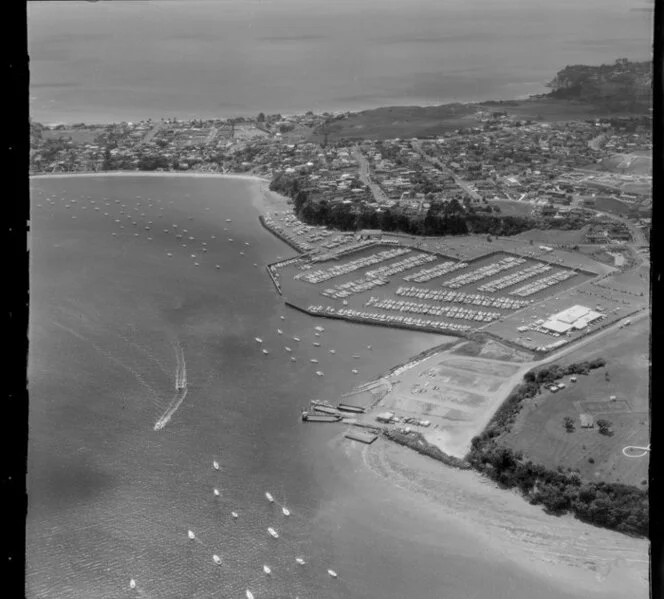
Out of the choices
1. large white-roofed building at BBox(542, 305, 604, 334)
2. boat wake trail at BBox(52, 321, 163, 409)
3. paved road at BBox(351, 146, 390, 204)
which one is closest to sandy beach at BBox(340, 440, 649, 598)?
boat wake trail at BBox(52, 321, 163, 409)

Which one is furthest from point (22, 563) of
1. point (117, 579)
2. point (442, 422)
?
point (442, 422)

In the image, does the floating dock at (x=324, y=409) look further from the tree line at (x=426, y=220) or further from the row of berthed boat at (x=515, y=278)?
the tree line at (x=426, y=220)

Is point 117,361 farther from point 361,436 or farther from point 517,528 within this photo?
point 517,528

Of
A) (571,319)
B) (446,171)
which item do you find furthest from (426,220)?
(571,319)

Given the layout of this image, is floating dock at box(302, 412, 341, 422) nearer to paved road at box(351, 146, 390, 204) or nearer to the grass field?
the grass field

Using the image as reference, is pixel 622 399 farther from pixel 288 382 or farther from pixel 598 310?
pixel 288 382

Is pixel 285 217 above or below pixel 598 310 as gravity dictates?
above
